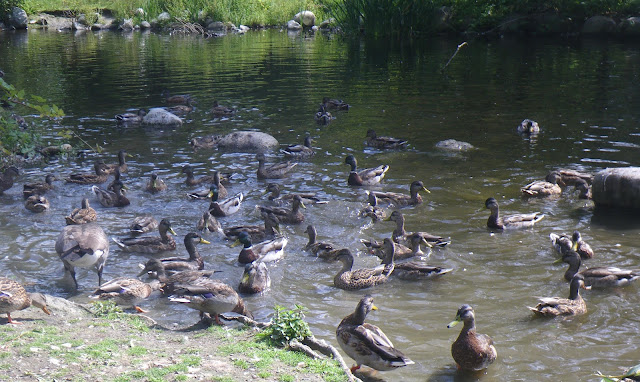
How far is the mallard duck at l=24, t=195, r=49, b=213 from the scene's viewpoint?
483 inches

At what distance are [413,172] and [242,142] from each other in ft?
15.8

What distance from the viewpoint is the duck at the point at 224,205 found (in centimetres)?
1238

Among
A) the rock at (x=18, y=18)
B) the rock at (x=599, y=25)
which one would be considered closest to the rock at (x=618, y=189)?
the rock at (x=599, y=25)

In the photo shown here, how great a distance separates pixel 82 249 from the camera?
28.6ft

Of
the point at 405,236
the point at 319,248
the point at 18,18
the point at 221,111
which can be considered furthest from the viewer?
the point at 18,18

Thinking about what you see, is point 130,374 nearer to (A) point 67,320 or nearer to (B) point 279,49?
(A) point 67,320

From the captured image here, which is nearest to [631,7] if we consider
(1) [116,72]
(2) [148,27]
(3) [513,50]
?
(3) [513,50]

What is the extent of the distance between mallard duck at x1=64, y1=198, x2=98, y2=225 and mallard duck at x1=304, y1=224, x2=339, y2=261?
391 centimetres

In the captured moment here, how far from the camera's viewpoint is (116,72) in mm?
31562

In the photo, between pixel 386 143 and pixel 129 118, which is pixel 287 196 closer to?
pixel 386 143

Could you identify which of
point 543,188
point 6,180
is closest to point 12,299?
point 6,180

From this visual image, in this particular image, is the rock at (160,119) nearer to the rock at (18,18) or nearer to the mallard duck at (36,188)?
the mallard duck at (36,188)

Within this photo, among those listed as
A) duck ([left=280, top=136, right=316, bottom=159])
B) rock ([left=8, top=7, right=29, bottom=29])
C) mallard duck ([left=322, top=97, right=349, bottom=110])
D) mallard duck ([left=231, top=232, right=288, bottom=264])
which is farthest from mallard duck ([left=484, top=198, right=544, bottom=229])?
rock ([left=8, top=7, right=29, bottom=29])

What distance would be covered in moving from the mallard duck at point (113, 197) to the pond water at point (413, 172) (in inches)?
7.6
